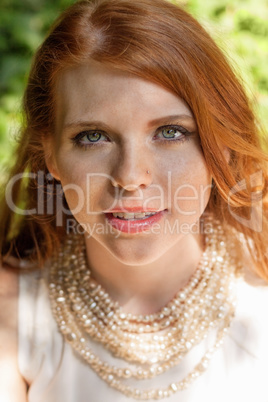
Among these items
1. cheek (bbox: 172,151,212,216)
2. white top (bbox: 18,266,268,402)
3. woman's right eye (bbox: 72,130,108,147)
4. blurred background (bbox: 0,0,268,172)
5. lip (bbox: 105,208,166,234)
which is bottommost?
white top (bbox: 18,266,268,402)

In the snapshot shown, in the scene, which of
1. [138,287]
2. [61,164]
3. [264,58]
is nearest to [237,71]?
[61,164]

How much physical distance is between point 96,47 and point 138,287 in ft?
2.52

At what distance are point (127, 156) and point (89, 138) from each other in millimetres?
146

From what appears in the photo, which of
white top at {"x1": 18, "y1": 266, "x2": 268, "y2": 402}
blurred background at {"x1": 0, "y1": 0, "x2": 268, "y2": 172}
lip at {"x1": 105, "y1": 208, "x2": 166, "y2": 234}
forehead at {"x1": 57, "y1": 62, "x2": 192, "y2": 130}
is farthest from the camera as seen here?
blurred background at {"x1": 0, "y1": 0, "x2": 268, "y2": 172}

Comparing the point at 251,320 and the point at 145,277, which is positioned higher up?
the point at 145,277

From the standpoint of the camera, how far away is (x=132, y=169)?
55.2 inches

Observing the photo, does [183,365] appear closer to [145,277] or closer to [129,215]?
[145,277]

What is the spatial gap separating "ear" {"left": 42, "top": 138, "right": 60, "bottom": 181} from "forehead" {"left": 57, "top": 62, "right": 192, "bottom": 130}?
0.26 meters

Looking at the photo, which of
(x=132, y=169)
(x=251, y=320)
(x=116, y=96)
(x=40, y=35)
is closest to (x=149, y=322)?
(x=251, y=320)

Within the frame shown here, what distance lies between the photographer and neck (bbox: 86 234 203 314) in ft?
5.73

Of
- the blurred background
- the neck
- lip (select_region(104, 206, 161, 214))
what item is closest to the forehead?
lip (select_region(104, 206, 161, 214))

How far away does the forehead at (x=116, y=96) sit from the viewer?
1.40 meters

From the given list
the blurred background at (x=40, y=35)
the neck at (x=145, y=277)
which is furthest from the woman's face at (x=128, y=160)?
the blurred background at (x=40, y=35)

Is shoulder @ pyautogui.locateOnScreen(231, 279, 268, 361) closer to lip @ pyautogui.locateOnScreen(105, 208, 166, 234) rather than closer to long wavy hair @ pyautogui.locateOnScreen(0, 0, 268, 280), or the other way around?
long wavy hair @ pyautogui.locateOnScreen(0, 0, 268, 280)
